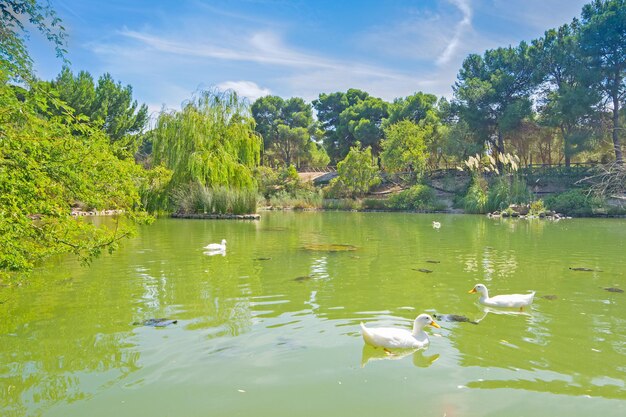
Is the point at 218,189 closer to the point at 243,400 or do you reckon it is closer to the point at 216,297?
the point at 216,297

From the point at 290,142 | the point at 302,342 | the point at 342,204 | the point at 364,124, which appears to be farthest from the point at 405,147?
the point at 302,342

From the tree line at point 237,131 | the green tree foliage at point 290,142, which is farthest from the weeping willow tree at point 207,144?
the green tree foliage at point 290,142

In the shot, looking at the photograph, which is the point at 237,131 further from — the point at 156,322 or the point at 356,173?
the point at 156,322

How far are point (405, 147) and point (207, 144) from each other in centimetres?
2147

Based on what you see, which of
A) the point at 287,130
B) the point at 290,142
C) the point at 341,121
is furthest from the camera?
the point at 290,142

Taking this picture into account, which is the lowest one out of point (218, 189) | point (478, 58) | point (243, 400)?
point (243, 400)

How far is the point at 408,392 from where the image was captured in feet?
13.8

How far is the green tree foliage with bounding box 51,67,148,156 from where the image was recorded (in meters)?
35.9

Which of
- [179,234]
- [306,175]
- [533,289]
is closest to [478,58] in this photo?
[306,175]

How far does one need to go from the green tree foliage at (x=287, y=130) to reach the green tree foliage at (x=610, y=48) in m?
35.7

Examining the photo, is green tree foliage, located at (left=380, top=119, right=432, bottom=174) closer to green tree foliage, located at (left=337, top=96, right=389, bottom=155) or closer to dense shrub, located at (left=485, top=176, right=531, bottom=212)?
green tree foliage, located at (left=337, top=96, right=389, bottom=155)

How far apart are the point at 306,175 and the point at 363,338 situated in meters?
51.8

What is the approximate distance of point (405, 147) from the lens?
43.2m

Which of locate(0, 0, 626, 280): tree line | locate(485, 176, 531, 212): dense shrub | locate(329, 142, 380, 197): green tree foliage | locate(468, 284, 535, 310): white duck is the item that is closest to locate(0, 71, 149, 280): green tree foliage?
locate(0, 0, 626, 280): tree line
